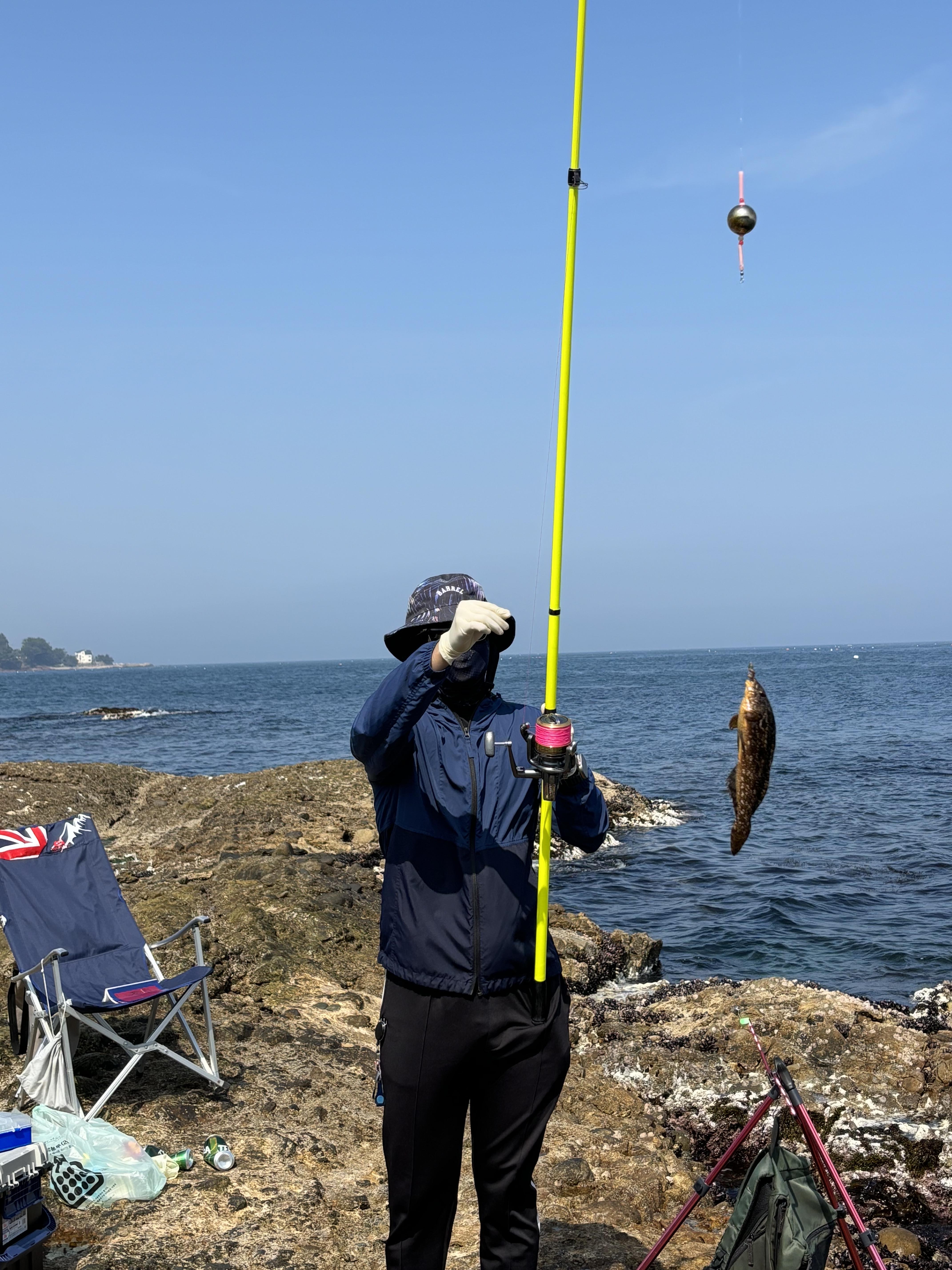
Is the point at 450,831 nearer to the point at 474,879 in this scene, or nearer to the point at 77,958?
the point at 474,879

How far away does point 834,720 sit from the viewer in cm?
3888

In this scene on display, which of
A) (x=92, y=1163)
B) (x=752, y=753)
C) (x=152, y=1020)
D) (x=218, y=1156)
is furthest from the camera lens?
(x=152, y=1020)

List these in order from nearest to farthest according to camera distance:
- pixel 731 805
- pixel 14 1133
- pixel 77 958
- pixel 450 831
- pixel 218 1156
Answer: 1. pixel 450 831
2. pixel 14 1133
3. pixel 218 1156
4. pixel 77 958
5. pixel 731 805

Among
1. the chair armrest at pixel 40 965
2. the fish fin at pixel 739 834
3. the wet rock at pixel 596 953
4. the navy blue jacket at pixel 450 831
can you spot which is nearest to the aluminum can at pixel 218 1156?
the chair armrest at pixel 40 965

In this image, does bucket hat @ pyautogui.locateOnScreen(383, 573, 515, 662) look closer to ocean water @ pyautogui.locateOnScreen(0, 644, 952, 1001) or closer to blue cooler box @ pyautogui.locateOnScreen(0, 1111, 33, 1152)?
ocean water @ pyautogui.locateOnScreen(0, 644, 952, 1001)

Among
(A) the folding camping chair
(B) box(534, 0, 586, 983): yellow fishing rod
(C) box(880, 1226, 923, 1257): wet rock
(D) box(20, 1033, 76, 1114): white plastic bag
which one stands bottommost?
(C) box(880, 1226, 923, 1257): wet rock

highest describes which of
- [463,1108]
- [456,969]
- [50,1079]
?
[456,969]

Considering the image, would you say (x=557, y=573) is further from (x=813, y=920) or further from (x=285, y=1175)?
(x=813, y=920)

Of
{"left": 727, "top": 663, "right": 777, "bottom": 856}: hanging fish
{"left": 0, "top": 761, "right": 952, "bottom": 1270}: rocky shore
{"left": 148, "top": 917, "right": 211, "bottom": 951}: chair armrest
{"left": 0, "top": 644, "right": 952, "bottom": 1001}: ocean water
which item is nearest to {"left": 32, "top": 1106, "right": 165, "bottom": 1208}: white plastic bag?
{"left": 0, "top": 761, "right": 952, "bottom": 1270}: rocky shore

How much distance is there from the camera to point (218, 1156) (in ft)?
15.4

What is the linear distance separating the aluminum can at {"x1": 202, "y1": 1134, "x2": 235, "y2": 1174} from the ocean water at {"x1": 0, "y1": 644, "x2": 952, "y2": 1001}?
266 centimetres

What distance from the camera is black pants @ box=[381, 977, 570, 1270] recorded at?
2902 millimetres

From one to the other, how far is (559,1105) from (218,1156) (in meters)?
2.19

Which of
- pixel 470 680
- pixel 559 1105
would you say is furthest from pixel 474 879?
pixel 559 1105
